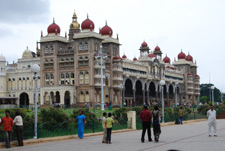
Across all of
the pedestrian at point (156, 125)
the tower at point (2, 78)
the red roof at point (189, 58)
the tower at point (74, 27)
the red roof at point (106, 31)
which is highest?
the tower at point (74, 27)

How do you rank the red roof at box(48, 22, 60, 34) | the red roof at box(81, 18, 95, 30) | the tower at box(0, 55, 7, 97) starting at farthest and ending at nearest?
1. the tower at box(0, 55, 7, 97)
2. the red roof at box(48, 22, 60, 34)
3. the red roof at box(81, 18, 95, 30)

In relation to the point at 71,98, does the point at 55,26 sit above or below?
above

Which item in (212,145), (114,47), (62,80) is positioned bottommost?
(212,145)

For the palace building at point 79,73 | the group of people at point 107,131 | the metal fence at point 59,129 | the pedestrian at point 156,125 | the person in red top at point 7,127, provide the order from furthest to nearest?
the palace building at point 79,73
the metal fence at point 59,129
the group of people at point 107,131
the pedestrian at point 156,125
the person in red top at point 7,127

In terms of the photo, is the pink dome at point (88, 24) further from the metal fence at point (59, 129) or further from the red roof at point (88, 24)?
the metal fence at point (59, 129)

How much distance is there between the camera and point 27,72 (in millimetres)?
81812

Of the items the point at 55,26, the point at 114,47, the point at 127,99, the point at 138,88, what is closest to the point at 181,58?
the point at 138,88

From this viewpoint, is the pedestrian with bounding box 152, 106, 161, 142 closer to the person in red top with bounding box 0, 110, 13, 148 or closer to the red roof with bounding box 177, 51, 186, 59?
the person in red top with bounding box 0, 110, 13, 148

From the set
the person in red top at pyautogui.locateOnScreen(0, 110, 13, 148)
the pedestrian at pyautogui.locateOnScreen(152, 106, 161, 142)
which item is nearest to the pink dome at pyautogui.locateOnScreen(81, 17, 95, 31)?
the pedestrian at pyautogui.locateOnScreen(152, 106, 161, 142)

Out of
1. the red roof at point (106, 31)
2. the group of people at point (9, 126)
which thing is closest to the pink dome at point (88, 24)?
the red roof at point (106, 31)

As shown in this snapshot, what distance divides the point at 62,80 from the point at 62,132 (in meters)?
50.3

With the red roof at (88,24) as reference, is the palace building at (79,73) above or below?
below

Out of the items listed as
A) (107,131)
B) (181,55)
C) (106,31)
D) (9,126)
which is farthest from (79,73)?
(9,126)

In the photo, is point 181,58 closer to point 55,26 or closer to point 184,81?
point 184,81
